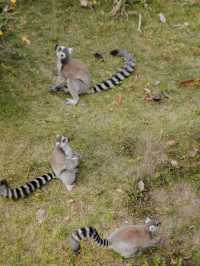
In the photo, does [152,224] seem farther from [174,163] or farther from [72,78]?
[72,78]

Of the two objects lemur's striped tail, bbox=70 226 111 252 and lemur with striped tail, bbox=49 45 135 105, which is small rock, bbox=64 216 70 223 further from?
lemur with striped tail, bbox=49 45 135 105

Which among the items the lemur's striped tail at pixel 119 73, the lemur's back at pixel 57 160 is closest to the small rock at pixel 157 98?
the lemur's striped tail at pixel 119 73

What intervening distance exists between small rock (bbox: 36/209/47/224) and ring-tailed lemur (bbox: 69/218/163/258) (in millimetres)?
537

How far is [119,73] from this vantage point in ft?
29.0

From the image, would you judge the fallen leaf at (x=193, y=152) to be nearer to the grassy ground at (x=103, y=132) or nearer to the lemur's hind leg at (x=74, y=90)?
the grassy ground at (x=103, y=132)

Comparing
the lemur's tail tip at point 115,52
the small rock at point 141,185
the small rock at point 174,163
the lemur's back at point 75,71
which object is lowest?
the small rock at point 141,185

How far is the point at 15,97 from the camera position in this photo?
845cm

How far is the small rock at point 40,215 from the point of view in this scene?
6.69 meters

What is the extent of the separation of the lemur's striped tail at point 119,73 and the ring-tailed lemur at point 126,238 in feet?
9.41

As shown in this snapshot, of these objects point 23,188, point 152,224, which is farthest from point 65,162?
point 152,224

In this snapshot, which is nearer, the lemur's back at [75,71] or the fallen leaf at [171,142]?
the fallen leaf at [171,142]

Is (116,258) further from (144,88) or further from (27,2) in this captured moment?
(27,2)

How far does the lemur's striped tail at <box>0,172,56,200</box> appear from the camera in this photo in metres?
6.85

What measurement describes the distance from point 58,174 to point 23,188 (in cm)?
44
